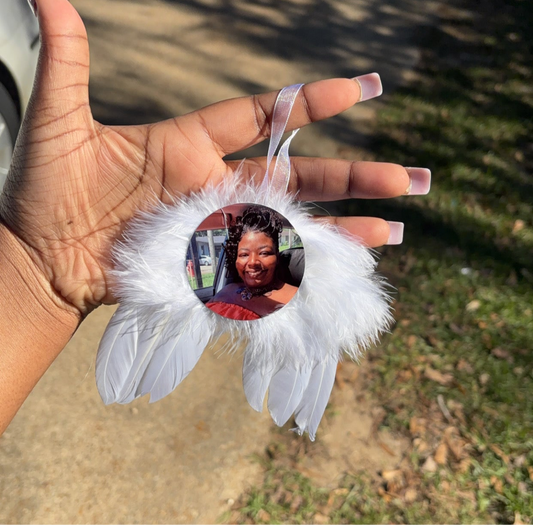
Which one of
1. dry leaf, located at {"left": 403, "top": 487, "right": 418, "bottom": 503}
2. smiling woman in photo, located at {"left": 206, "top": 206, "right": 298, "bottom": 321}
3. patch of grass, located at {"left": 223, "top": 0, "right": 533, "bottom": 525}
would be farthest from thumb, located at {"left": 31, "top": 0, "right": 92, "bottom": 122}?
dry leaf, located at {"left": 403, "top": 487, "right": 418, "bottom": 503}

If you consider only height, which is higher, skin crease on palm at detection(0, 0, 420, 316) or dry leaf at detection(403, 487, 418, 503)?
skin crease on palm at detection(0, 0, 420, 316)

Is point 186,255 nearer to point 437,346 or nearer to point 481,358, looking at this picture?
point 437,346

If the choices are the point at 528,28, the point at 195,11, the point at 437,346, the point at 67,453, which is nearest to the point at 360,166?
the point at 437,346

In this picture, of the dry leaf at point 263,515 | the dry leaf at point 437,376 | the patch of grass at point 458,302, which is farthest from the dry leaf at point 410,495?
the dry leaf at point 263,515

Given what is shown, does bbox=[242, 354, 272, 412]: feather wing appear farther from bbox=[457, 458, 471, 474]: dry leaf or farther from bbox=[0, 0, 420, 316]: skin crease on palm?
bbox=[457, 458, 471, 474]: dry leaf

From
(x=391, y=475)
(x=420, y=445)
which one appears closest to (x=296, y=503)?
(x=391, y=475)
